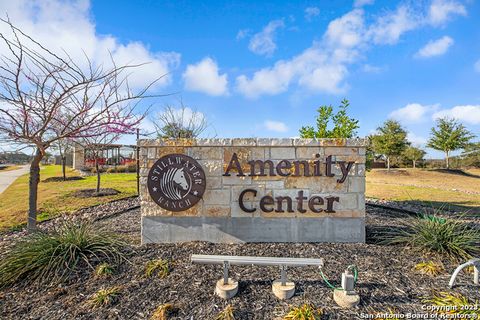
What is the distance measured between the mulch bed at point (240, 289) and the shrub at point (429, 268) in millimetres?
70

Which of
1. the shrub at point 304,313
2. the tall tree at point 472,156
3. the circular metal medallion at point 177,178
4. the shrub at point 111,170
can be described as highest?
the tall tree at point 472,156

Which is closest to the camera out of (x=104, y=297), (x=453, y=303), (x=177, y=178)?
(x=453, y=303)

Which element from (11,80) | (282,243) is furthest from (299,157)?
(11,80)

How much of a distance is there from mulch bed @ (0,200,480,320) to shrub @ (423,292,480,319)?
0.28ft

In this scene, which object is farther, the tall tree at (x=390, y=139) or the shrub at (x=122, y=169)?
the shrub at (x=122, y=169)

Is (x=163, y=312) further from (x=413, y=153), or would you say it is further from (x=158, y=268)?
(x=413, y=153)

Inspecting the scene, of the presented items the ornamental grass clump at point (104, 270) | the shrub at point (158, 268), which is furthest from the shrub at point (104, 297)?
the shrub at point (158, 268)

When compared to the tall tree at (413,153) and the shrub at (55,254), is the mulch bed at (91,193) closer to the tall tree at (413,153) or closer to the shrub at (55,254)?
the shrub at (55,254)

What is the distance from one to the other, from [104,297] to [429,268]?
12.4ft

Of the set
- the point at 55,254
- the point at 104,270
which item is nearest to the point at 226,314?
the point at 104,270

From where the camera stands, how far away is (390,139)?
2019cm

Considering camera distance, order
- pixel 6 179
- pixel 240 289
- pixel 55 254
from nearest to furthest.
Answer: pixel 240 289 → pixel 55 254 → pixel 6 179

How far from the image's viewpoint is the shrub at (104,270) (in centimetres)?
313

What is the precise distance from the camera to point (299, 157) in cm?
414
